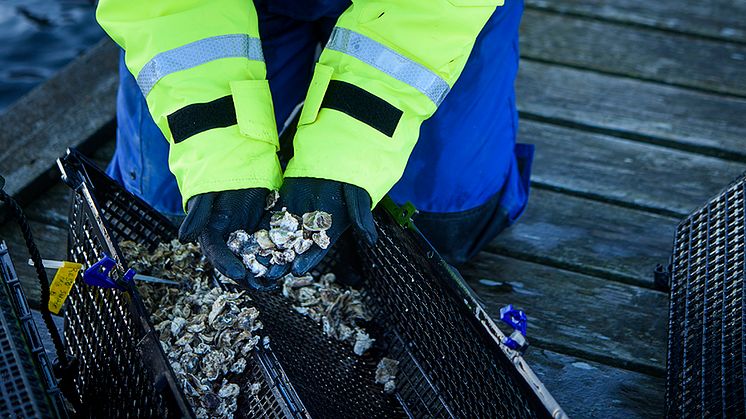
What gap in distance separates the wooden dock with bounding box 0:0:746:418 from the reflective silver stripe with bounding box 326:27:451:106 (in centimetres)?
59

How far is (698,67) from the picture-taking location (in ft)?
8.04

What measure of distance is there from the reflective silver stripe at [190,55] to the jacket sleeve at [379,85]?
0.15 meters

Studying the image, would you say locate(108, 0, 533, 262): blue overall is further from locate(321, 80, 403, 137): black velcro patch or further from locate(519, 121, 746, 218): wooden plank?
locate(321, 80, 403, 137): black velcro patch

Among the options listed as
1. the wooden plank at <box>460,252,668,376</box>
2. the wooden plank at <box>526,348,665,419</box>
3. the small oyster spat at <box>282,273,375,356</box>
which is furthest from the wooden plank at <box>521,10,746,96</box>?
the small oyster spat at <box>282,273,375,356</box>

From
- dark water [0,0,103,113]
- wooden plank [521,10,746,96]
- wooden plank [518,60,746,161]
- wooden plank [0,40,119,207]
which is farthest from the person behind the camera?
dark water [0,0,103,113]

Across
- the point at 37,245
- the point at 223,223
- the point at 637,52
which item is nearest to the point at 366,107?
the point at 223,223

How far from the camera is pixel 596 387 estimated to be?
5.21 ft

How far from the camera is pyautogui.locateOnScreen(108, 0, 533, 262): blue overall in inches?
69.1

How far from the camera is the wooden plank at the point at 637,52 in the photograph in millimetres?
2412

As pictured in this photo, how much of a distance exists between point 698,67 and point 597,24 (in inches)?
13.6

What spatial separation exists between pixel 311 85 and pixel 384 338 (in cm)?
48

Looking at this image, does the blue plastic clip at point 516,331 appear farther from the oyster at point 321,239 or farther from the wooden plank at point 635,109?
the wooden plank at point 635,109

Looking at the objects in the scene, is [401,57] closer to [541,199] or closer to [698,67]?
[541,199]

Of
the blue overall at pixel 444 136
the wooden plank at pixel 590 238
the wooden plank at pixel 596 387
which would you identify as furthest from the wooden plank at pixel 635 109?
the wooden plank at pixel 596 387
